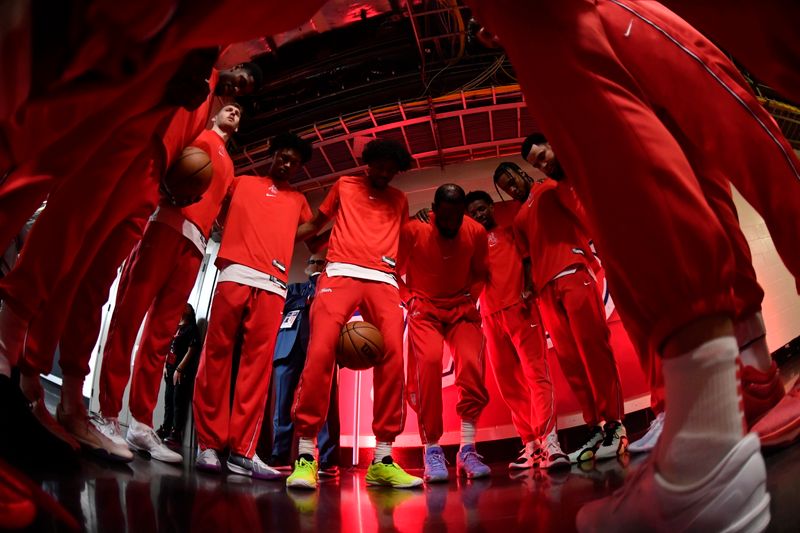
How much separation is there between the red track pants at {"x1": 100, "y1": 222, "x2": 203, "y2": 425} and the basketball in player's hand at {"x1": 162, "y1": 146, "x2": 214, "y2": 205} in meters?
0.50

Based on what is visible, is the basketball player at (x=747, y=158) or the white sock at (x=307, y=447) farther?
the white sock at (x=307, y=447)

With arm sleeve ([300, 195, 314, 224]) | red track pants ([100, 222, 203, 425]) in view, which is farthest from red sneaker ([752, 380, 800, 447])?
arm sleeve ([300, 195, 314, 224])

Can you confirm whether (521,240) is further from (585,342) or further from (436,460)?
(436,460)

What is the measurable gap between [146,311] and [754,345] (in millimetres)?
3065

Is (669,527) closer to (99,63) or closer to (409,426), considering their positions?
(99,63)

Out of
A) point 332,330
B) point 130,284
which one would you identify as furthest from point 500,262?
point 130,284

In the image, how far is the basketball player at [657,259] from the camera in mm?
725

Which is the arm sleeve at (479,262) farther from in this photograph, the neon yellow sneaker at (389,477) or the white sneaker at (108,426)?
the white sneaker at (108,426)

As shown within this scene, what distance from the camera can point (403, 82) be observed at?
21.5ft

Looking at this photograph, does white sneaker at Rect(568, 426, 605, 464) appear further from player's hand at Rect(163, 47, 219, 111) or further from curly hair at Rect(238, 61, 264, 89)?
curly hair at Rect(238, 61, 264, 89)

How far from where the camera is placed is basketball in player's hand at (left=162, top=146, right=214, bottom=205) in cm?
270

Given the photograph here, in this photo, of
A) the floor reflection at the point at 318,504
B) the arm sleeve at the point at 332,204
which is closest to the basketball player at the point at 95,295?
the floor reflection at the point at 318,504

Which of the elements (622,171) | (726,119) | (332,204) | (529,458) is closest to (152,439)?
(332,204)

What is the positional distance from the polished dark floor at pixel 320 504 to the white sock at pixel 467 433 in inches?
50.4
